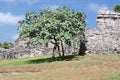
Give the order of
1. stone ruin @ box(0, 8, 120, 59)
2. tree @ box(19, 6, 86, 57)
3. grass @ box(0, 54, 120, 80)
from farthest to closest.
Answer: stone ruin @ box(0, 8, 120, 59)
tree @ box(19, 6, 86, 57)
grass @ box(0, 54, 120, 80)

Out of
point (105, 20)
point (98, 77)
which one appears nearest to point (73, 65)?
point (98, 77)

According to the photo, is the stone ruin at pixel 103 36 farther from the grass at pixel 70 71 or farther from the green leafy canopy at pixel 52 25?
the grass at pixel 70 71

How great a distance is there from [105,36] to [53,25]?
10319 mm

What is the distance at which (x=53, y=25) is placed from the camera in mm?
61719

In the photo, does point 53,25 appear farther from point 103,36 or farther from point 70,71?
point 70,71

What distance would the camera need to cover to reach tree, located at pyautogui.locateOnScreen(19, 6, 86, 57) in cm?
6209

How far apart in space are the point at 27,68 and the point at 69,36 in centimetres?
1126

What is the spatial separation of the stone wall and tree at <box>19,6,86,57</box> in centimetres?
411

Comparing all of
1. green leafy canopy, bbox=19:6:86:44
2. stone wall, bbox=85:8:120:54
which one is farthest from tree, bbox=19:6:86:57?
stone wall, bbox=85:8:120:54

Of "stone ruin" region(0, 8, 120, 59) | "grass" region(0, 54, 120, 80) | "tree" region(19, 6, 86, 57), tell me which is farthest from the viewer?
"stone ruin" region(0, 8, 120, 59)

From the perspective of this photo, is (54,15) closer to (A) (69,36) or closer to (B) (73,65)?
(A) (69,36)

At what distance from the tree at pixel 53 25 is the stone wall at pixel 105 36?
4108 mm

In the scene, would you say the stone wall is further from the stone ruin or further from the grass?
the grass

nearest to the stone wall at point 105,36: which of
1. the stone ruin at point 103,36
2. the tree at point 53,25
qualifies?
the stone ruin at point 103,36
